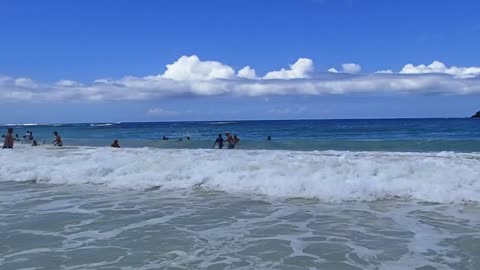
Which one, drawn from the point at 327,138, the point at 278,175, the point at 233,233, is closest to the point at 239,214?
the point at 233,233

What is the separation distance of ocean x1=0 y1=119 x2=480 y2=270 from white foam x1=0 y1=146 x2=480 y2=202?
0.14 ft

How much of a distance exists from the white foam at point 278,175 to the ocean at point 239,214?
43 mm

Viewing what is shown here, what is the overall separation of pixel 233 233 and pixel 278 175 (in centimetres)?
564

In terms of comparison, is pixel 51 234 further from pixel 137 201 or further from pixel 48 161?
pixel 48 161

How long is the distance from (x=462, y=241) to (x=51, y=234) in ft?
21.9

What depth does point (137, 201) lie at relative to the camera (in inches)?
449

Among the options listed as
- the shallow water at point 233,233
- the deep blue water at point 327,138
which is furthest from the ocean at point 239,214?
the deep blue water at point 327,138

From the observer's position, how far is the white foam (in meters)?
11.8

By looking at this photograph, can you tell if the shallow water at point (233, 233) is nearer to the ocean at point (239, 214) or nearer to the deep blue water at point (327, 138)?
the ocean at point (239, 214)

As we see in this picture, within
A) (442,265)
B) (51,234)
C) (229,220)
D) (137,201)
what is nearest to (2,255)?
(51,234)

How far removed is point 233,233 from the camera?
805 centimetres

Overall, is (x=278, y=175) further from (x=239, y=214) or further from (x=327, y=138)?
(x=327, y=138)

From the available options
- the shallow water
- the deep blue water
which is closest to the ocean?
the shallow water

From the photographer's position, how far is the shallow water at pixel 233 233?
6.50 m
